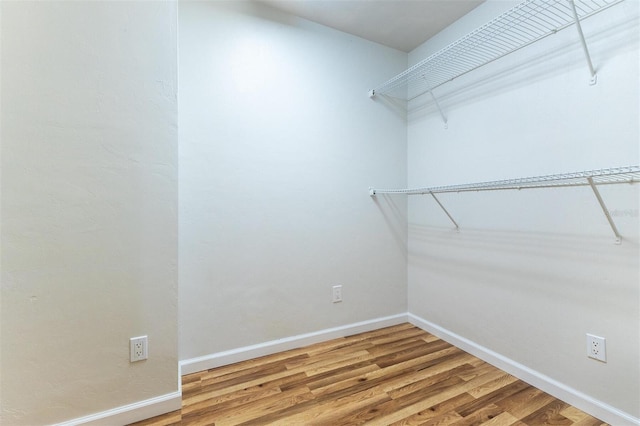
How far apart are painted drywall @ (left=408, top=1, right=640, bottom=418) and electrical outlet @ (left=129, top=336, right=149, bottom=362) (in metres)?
1.86

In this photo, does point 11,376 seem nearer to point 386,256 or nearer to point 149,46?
point 149,46

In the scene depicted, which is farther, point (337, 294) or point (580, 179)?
point (337, 294)

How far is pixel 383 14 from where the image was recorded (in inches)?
74.0

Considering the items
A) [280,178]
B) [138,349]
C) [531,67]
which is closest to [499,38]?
[531,67]

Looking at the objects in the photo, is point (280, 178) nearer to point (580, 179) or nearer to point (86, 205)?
point (86, 205)

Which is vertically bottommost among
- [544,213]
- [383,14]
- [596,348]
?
[596,348]

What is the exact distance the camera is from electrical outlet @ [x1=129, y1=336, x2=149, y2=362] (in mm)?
1269

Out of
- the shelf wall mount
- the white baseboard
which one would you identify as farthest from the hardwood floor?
the shelf wall mount

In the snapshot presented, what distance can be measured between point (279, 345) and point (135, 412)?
32.4 inches

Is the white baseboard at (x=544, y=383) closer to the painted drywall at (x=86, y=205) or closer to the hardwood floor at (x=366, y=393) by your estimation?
the hardwood floor at (x=366, y=393)

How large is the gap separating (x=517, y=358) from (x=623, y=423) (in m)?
0.44

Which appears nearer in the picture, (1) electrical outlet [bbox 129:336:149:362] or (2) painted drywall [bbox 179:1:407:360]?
(1) electrical outlet [bbox 129:336:149:362]

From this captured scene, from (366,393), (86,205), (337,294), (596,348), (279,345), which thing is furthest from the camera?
(337,294)

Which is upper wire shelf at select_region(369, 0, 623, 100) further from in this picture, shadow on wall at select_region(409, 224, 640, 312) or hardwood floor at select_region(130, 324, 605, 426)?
hardwood floor at select_region(130, 324, 605, 426)
